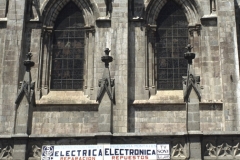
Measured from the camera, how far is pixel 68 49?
22594mm

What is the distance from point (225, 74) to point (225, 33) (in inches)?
90.1

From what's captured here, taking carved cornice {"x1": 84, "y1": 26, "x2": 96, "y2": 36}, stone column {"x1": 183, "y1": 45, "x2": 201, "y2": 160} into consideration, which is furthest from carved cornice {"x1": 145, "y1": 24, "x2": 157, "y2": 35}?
stone column {"x1": 183, "y1": 45, "x2": 201, "y2": 160}

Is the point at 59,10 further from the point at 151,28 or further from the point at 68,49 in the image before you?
the point at 151,28

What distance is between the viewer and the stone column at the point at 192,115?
49.0 ft

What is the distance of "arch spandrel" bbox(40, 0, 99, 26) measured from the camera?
888 inches

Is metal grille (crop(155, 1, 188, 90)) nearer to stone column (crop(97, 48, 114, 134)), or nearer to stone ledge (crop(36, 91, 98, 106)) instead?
stone ledge (crop(36, 91, 98, 106))

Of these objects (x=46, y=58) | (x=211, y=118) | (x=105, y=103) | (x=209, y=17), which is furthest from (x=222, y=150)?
(x=46, y=58)

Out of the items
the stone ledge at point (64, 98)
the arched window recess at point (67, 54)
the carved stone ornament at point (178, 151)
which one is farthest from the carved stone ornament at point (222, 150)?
the arched window recess at point (67, 54)

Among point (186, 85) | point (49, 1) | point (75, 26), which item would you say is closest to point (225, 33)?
point (186, 85)

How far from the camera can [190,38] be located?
872 inches

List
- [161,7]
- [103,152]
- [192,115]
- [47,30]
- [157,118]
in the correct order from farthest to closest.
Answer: [161,7] < [47,30] < [157,118] < [192,115] < [103,152]

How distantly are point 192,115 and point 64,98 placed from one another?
831 cm

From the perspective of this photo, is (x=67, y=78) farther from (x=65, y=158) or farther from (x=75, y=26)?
(x=65, y=158)

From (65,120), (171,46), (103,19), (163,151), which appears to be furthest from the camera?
(171,46)
